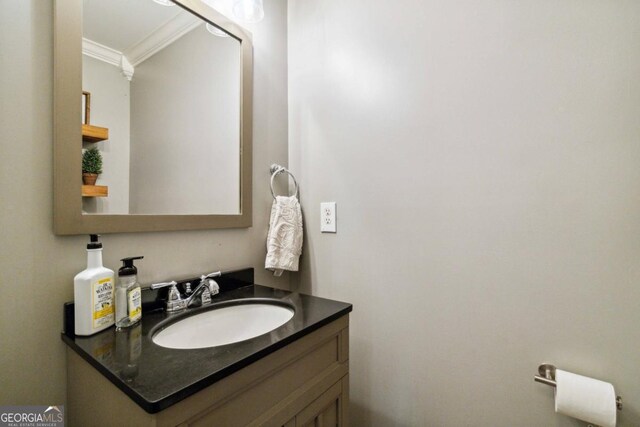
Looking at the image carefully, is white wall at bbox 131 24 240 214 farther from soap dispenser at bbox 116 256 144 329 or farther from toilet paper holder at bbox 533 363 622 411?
toilet paper holder at bbox 533 363 622 411

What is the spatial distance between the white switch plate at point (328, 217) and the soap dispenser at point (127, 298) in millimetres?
739

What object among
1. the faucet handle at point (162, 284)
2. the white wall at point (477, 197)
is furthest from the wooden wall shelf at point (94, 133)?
the white wall at point (477, 197)

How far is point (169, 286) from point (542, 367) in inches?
45.4

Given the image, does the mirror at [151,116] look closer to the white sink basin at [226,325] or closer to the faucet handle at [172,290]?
the faucet handle at [172,290]

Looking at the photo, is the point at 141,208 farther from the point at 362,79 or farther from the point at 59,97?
the point at 362,79

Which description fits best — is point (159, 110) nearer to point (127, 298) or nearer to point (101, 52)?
point (101, 52)

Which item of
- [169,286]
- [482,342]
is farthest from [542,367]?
[169,286]

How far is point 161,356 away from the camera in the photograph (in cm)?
59

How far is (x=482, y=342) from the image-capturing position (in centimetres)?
88

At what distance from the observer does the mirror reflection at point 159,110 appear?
0.80 m

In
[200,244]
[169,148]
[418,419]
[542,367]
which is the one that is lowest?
[418,419]

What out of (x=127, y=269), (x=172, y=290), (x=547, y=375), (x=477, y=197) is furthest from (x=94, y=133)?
(x=547, y=375)

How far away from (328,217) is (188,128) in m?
0.67

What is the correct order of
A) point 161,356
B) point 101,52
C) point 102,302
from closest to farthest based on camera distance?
1. point 161,356
2. point 102,302
3. point 101,52
